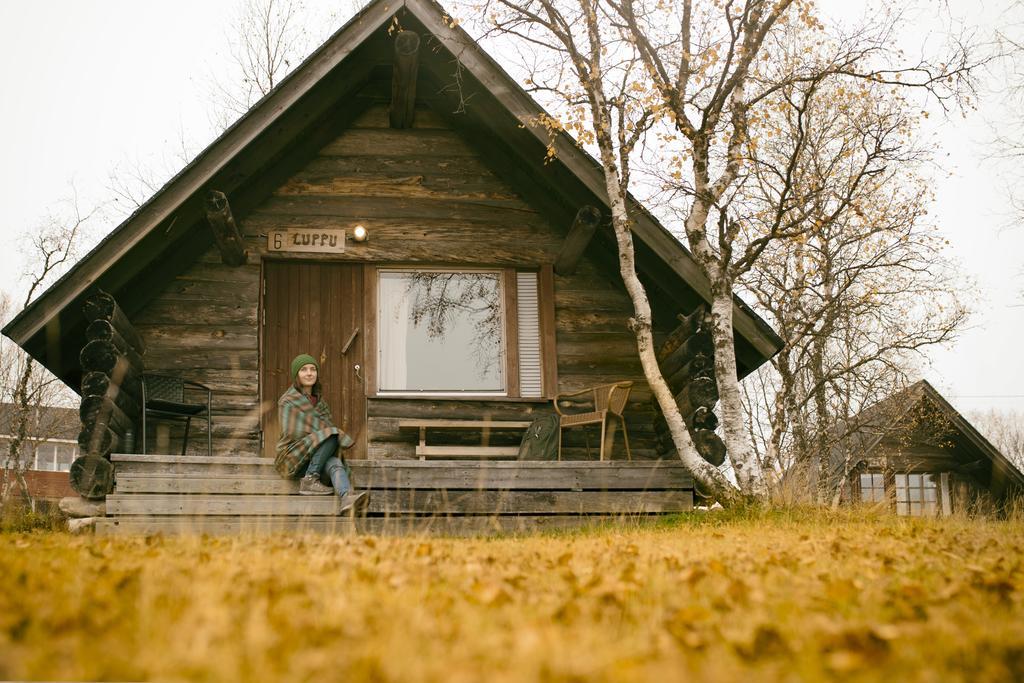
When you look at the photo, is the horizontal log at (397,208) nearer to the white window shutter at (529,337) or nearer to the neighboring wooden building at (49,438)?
the white window shutter at (529,337)

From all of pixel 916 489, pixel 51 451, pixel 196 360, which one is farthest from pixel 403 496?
pixel 51 451

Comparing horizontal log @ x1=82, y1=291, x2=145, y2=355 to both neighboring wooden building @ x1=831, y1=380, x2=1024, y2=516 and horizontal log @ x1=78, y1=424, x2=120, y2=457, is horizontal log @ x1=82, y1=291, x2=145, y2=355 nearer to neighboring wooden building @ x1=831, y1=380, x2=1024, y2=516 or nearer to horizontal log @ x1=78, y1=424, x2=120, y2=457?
horizontal log @ x1=78, y1=424, x2=120, y2=457

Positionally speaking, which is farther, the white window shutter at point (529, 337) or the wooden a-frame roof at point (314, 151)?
the white window shutter at point (529, 337)

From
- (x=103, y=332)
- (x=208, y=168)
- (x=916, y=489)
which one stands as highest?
(x=208, y=168)

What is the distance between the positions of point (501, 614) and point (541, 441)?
5.80 m

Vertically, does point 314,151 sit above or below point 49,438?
above

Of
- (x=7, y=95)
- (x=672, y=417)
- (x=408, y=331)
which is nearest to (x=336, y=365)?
(x=408, y=331)

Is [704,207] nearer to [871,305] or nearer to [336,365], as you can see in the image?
[336,365]

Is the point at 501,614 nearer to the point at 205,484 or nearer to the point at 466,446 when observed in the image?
the point at 205,484

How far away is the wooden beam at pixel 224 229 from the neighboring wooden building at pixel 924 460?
1242 cm

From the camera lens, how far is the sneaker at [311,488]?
6.82m

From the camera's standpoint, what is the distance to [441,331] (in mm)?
9273

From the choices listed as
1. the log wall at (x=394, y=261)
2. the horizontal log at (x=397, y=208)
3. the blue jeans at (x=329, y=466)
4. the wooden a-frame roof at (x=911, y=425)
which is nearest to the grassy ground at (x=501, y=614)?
the blue jeans at (x=329, y=466)

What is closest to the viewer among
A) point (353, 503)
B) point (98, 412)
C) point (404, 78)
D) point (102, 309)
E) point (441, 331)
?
point (353, 503)
